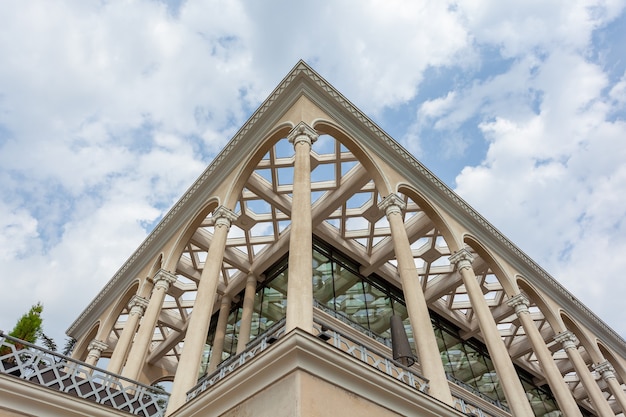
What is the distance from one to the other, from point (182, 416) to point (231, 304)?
1038cm

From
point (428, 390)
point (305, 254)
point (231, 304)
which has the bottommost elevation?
point (428, 390)

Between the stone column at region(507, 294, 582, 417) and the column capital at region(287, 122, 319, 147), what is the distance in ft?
31.2

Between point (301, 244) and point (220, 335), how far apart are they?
910cm

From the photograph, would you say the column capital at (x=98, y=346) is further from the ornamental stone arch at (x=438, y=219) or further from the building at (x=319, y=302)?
the ornamental stone arch at (x=438, y=219)

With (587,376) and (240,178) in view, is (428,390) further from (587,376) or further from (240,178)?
(587,376)

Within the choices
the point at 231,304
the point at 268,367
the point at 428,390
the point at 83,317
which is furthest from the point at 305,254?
the point at 83,317

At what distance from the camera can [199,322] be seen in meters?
9.89

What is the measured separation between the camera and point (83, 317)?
20.0 meters

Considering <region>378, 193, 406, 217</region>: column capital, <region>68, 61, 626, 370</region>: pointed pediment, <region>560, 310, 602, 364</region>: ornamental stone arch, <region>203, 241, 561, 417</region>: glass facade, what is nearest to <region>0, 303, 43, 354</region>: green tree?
<region>68, 61, 626, 370</region>: pointed pediment

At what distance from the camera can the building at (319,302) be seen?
24.0ft

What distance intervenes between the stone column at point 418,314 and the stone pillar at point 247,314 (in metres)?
6.19

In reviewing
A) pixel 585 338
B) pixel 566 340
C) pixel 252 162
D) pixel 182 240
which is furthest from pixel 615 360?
pixel 182 240

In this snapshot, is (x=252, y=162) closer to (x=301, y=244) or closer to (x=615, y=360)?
(x=301, y=244)

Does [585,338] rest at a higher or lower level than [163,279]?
higher
